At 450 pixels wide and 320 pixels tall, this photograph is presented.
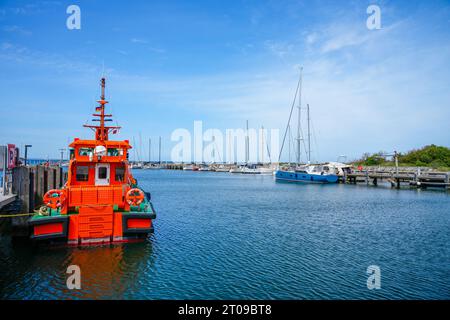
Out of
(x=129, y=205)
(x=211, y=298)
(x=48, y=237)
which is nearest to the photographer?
(x=211, y=298)

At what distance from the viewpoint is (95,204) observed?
14.6 meters

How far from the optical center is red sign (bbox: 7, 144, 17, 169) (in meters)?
18.8

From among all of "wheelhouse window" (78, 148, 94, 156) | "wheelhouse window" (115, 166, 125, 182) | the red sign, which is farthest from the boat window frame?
the red sign

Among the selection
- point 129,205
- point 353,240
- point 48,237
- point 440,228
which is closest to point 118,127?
point 129,205

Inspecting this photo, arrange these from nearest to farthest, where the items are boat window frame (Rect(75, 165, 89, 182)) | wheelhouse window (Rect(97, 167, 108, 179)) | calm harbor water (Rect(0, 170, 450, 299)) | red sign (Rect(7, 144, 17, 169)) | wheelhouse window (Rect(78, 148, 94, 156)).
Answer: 1. calm harbor water (Rect(0, 170, 450, 299))
2. wheelhouse window (Rect(78, 148, 94, 156))
3. boat window frame (Rect(75, 165, 89, 182))
4. wheelhouse window (Rect(97, 167, 108, 179))
5. red sign (Rect(7, 144, 17, 169))

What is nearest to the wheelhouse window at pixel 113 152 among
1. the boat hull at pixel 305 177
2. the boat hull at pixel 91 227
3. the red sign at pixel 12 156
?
the boat hull at pixel 91 227

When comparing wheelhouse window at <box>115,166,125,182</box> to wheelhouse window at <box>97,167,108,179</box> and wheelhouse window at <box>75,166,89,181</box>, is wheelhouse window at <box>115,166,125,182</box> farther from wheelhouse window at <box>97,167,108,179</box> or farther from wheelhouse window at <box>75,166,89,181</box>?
wheelhouse window at <box>75,166,89,181</box>

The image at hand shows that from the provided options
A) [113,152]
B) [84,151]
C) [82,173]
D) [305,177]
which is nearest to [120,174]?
[113,152]

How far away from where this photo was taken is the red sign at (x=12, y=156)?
61.6 ft

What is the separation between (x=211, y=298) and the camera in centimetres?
1045

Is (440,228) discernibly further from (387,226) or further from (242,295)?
(242,295)

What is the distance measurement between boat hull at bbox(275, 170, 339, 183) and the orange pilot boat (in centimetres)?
5474

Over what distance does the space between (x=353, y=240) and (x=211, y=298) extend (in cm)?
1117

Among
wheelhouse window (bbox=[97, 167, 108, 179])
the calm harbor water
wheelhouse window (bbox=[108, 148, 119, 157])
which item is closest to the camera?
the calm harbor water
